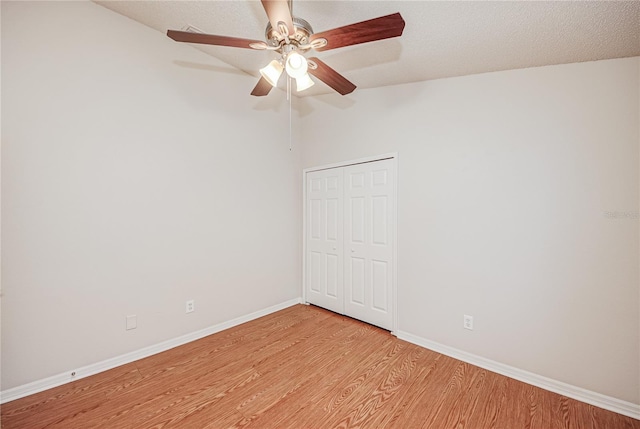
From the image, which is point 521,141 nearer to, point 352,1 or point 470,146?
point 470,146

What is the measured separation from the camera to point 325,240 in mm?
3805

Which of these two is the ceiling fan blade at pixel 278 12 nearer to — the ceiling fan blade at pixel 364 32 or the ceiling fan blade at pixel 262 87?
the ceiling fan blade at pixel 364 32

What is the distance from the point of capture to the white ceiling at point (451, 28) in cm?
163

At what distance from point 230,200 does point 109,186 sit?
1.16 meters

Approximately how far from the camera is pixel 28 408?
6.14 ft

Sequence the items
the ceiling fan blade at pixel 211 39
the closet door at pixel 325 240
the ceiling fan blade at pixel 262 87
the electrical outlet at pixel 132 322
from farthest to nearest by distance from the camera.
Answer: the closet door at pixel 325 240, the electrical outlet at pixel 132 322, the ceiling fan blade at pixel 262 87, the ceiling fan blade at pixel 211 39

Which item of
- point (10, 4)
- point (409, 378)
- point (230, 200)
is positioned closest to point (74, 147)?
point (10, 4)

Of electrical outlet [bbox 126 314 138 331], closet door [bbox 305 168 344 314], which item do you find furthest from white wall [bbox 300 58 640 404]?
electrical outlet [bbox 126 314 138 331]

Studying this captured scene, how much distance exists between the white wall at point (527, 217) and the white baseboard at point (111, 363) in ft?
6.61

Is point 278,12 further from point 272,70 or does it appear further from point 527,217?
point 527,217

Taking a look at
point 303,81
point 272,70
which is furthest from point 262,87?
point 303,81

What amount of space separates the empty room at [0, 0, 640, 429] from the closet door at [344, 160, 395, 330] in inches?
1.4

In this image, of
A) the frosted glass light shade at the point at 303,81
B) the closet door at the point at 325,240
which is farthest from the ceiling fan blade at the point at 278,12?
the closet door at the point at 325,240

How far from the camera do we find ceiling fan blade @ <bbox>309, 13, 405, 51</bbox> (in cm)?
138
